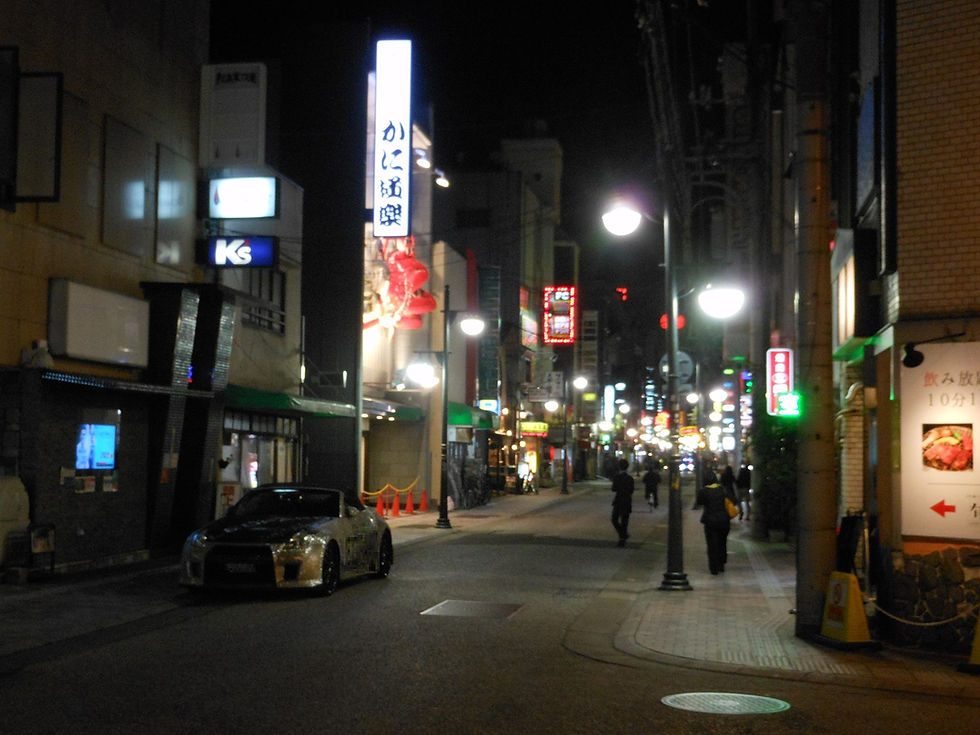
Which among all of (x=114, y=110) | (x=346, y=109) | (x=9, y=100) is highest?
(x=346, y=109)

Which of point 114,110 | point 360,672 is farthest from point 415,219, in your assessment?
point 360,672

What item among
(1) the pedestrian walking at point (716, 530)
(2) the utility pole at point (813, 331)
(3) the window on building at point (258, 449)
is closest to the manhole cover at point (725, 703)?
(2) the utility pole at point (813, 331)

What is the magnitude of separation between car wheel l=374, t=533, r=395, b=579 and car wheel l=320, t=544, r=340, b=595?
190cm

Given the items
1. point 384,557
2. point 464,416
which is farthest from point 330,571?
point 464,416

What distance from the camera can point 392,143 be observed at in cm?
2811

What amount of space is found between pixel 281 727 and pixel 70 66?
13060mm

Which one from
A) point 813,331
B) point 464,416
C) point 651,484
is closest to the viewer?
point 813,331

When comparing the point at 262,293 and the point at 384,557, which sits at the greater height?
the point at 262,293

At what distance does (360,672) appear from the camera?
946cm

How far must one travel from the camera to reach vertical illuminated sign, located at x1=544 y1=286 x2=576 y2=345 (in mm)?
58781

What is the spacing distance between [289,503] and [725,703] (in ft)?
28.6

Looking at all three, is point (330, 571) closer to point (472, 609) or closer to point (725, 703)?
point (472, 609)

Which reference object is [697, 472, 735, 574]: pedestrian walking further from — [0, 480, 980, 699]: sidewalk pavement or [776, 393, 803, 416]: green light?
[776, 393, 803, 416]: green light

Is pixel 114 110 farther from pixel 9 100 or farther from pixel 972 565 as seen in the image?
pixel 972 565
